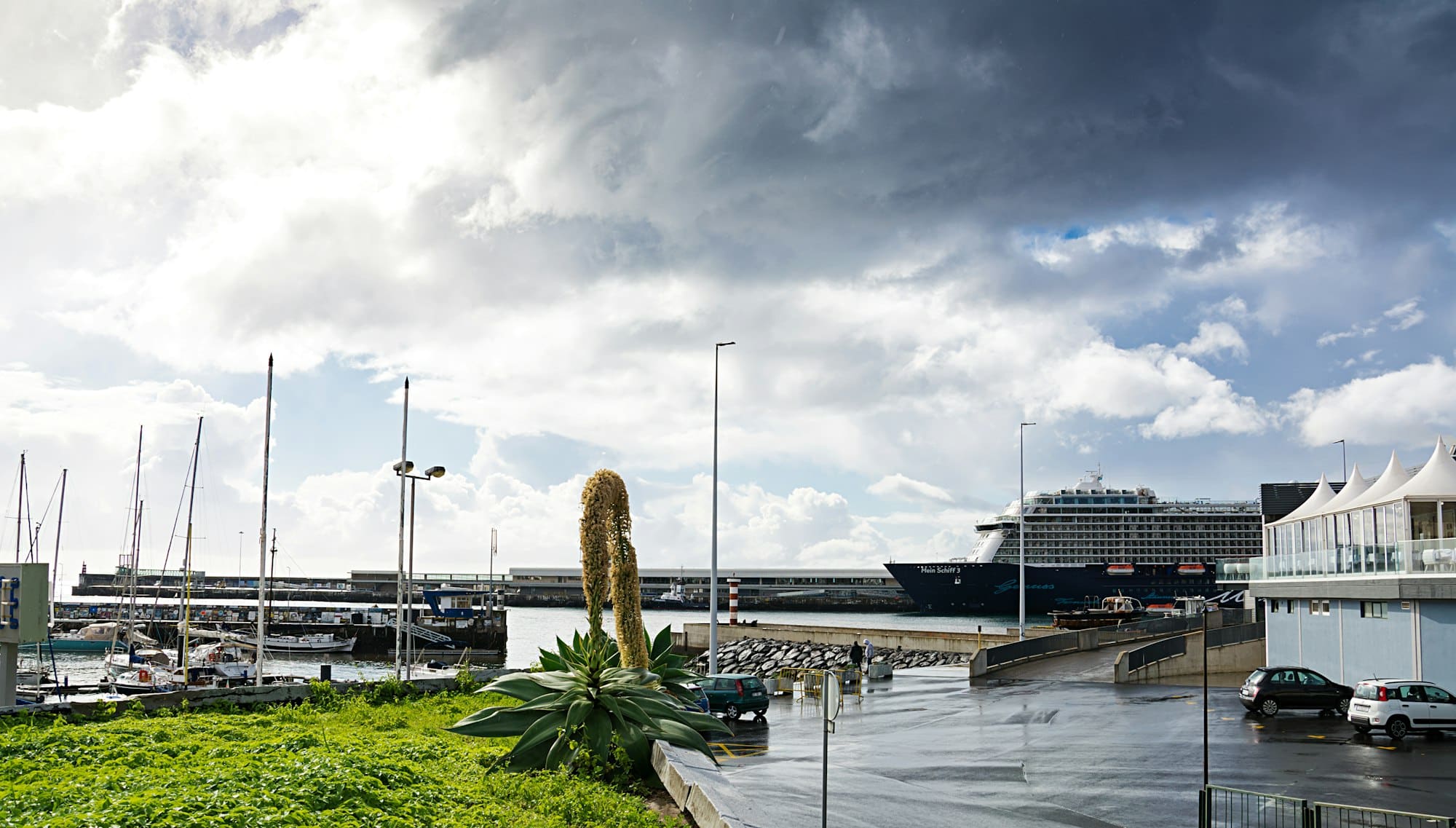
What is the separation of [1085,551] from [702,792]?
121 meters

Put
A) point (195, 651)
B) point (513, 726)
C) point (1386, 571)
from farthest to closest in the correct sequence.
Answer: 1. point (195, 651)
2. point (1386, 571)
3. point (513, 726)

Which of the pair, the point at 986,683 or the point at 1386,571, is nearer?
the point at 1386,571

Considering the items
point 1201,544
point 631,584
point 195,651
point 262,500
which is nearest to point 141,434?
point 195,651

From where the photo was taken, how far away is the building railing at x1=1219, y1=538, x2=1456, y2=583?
29344mm

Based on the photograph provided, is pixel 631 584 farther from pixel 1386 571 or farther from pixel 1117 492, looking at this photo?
pixel 1117 492

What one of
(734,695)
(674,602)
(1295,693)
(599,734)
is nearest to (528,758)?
(599,734)

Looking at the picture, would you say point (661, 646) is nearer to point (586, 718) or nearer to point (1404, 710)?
point (586, 718)

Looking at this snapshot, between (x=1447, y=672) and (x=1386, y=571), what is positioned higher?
(x=1386, y=571)

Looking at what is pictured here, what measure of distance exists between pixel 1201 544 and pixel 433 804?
423 feet

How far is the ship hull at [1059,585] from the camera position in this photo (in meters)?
117

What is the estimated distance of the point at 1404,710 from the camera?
997 inches

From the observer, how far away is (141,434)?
71.9 meters

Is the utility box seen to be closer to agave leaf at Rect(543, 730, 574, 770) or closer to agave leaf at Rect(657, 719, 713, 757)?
agave leaf at Rect(543, 730, 574, 770)

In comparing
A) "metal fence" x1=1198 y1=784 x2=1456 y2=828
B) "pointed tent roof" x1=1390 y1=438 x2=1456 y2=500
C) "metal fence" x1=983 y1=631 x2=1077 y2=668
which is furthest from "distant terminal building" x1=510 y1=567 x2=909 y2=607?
"metal fence" x1=1198 y1=784 x2=1456 y2=828
